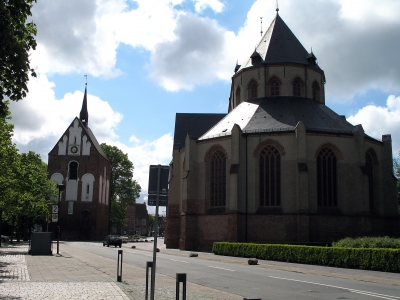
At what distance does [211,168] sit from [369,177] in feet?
44.3

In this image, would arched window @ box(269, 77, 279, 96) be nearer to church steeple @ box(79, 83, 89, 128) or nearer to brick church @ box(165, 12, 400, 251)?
brick church @ box(165, 12, 400, 251)

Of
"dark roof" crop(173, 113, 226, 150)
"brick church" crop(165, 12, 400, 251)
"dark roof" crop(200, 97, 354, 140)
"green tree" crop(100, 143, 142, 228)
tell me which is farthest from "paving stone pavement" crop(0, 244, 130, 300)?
"green tree" crop(100, 143, 142, 228)

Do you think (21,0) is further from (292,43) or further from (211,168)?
(292,43)

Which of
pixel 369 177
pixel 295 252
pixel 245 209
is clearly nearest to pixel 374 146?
pixel 369 177

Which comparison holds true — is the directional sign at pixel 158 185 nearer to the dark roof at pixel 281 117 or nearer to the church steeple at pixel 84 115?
the dark roof at pixel 281 117

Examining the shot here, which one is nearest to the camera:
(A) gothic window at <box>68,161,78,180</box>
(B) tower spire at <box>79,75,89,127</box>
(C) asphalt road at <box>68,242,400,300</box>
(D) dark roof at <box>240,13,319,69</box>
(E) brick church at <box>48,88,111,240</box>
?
(C) asphalt road at <box>68,242,400,300</box>

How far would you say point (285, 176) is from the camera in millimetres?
37250

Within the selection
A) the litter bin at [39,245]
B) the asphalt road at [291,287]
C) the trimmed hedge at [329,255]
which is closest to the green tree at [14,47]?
the asphalt road at [291,287]

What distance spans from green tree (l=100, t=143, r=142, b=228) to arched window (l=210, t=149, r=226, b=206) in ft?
134

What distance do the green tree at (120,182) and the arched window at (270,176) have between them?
44.3 metres

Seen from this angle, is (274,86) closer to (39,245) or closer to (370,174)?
(370,174)

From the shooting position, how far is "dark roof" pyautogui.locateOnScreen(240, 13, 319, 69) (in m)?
44.6

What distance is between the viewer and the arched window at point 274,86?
43.8m

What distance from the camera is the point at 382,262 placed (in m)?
20.9
